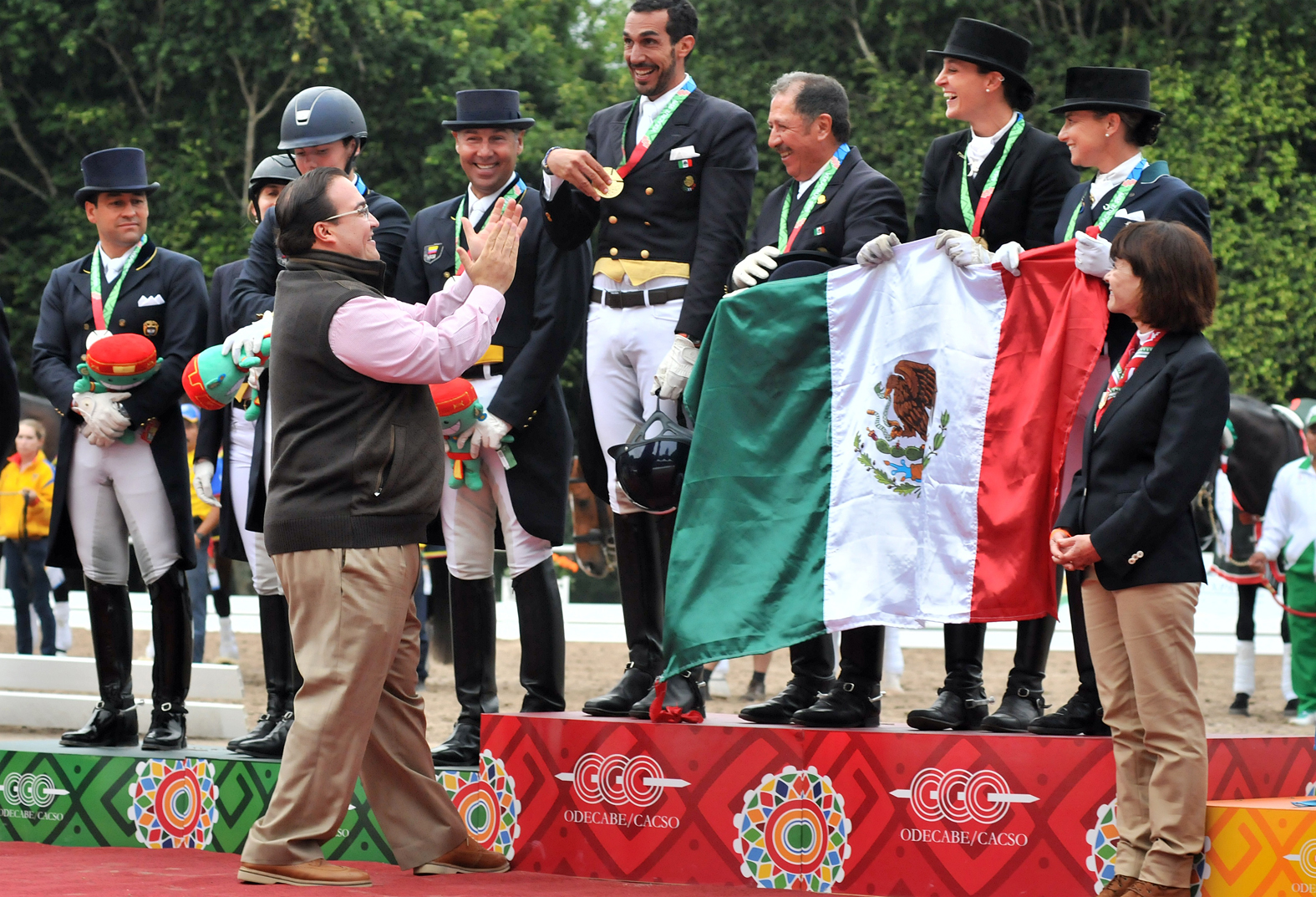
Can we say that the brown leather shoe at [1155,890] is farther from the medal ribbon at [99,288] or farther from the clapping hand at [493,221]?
the medal ribbon at [99,288]

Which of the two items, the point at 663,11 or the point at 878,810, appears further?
the point at 663,11

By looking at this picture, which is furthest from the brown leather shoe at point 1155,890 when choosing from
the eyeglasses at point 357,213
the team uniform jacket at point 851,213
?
the eyeglasses at point 357,213

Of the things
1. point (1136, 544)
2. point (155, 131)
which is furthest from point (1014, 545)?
point (155, 131)

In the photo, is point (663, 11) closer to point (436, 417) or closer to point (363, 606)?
point (436, 417)

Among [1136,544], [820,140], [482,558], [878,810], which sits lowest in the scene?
[878,810]

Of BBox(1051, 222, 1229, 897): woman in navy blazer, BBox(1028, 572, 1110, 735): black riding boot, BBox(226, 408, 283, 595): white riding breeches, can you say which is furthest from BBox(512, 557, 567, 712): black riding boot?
BBox(1051, 222, 1229, 897): woman in navy blazer

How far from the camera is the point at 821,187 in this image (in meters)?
5.57

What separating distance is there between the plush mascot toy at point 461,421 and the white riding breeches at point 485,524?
4cm

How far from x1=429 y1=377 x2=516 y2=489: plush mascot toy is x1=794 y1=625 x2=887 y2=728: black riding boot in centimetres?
147

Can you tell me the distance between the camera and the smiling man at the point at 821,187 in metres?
5.47

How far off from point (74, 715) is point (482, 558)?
4.70 m

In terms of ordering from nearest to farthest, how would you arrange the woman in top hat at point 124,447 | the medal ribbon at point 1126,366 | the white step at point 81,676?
the medal ribbon at point 1126,366
the woman in top hat at point 124,447
the white step at point 81,676

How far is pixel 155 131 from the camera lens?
80.0ft

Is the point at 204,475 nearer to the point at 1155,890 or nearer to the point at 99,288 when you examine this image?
the point at 99,288
